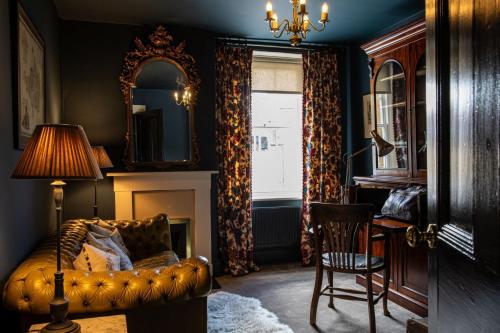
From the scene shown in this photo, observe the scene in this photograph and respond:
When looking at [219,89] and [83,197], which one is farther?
[219,89]

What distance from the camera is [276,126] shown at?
4.93m

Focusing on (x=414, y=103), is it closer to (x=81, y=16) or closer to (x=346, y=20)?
(x=346, y=20)

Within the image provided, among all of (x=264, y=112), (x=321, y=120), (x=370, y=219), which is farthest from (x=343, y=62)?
(x=370, y=219)

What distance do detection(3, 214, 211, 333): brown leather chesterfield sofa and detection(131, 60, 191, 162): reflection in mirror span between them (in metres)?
2.07

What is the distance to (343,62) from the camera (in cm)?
495

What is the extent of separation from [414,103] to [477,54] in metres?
3.01

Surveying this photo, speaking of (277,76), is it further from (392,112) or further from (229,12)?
(392,112)

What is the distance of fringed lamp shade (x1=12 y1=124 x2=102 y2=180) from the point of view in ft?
5.04

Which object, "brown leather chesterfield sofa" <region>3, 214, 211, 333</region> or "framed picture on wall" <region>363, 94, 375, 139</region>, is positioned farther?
"framed picture on wall" <region>363, 94, 375, 139</region>

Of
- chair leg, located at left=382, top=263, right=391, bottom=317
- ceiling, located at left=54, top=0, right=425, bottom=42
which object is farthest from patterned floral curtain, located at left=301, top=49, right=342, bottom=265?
chair leg, located at left=382, top=263, right=391, bottom=317

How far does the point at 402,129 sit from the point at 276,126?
1673 millimetres

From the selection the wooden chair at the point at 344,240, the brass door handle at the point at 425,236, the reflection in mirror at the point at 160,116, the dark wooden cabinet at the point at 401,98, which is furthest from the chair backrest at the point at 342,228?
the reflection in mirror at the point at 160,116

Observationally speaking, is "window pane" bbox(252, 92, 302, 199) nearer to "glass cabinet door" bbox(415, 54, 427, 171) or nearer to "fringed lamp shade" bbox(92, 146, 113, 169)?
"glass cabinet door" bbox(415, 54, 427, 171)

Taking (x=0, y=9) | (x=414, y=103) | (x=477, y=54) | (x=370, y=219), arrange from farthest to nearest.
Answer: (x=414, y=103), (x=370, y=219), (x=0, y=9), (x=477, y=54)
